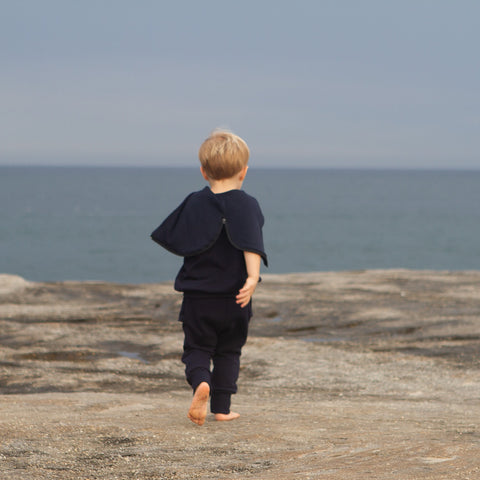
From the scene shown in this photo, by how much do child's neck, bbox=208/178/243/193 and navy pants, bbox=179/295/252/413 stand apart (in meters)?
0.65

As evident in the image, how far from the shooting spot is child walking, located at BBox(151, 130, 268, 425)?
4.25 m

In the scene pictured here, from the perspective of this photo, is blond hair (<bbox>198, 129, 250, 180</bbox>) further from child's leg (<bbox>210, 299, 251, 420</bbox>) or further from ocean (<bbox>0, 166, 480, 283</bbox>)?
ocean (<bbox>0, 166, 480, 283</bbox>)

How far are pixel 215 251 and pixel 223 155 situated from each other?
0.56m

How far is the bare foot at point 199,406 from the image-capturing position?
4152 mm

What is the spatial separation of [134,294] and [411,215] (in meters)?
79.7

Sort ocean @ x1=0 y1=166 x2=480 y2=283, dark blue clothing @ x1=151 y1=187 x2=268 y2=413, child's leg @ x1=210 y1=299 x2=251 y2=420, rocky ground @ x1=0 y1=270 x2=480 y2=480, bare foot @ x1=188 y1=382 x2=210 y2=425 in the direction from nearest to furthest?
rocky ground @ x1=0 y1=270 x2=480 y2=480, bare foot @ x1=188 y1=382 x2=210 y2=425, dark blue clothing @ x1=151 y1=187 x2=268 y2=413, child's leg @ x1=210 y1=299 x2=251 y2=420, ocean @ x1=0 y1=166 x2=480 y2=283

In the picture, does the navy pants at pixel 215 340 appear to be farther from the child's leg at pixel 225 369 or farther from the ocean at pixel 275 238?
the ocean at pixel 275 238

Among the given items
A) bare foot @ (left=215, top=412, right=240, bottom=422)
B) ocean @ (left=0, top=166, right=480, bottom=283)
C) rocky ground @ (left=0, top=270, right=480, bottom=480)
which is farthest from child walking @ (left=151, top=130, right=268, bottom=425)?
ocean @ (left=0, top=166, right=480, bottom=283)

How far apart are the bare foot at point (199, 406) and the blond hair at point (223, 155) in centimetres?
124

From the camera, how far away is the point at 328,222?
8094 cm

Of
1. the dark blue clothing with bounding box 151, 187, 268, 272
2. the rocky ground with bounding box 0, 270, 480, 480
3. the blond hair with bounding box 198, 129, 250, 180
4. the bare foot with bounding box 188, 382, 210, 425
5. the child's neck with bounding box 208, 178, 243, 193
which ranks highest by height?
the blond hair with bounding box 198, 129, 250, 180

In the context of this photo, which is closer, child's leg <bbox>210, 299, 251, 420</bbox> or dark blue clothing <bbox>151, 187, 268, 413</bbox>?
dark blue clothing <bbox>151, 187, 268, 413</bbox>

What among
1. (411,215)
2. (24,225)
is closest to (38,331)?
(24,225)

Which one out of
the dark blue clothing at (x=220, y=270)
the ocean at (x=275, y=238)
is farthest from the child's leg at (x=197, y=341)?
the ocean at (x=275, y=238)
